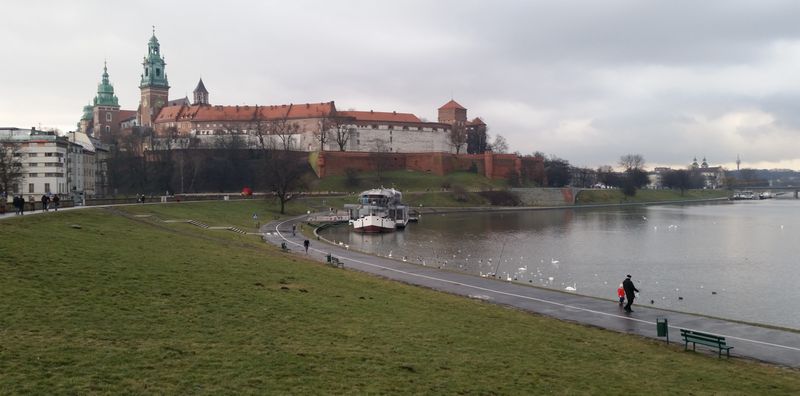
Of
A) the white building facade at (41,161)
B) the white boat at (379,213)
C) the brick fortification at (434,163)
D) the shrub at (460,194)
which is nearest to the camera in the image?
the white boat at (379,213)

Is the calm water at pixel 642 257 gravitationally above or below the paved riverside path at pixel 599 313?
below

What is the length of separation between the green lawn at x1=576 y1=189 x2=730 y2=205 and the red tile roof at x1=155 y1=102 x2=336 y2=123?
1931 inches

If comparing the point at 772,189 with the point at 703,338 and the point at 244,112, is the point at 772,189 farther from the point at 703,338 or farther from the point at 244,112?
the point at 703,338

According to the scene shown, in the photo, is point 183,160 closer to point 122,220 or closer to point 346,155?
point 346,155

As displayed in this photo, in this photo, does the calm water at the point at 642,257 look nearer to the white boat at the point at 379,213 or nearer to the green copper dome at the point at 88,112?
the white boat at the point at 379,213

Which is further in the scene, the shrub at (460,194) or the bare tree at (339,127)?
the bare tree at (339,127)

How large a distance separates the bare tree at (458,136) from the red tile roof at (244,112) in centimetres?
2511

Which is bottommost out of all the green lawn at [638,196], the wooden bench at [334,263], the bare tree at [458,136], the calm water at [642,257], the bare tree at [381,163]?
the calm water at [642,257]

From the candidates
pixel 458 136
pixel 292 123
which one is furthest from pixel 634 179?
pixel 292 123

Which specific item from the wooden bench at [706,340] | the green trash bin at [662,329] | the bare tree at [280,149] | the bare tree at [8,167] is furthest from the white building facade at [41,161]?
the wooden bench at [706,340]

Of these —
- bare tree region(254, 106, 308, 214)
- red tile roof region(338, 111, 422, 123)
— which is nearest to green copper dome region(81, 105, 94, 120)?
bare tree region(254, 106, 308, 214)

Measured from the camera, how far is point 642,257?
3888cm

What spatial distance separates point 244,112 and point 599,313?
11015 centimetres

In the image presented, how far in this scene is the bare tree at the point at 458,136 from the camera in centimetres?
12825
